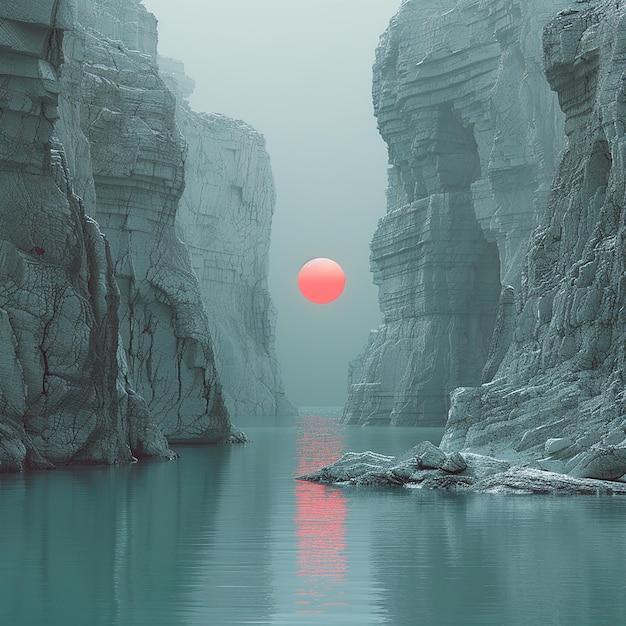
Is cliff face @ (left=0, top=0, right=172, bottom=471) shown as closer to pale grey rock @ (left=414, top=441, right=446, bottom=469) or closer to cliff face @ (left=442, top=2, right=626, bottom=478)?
pale grey rock @ (left=414, top=441, right=446, bottom=469)

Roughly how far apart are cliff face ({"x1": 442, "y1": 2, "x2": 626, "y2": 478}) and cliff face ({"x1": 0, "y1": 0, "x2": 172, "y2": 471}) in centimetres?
1066

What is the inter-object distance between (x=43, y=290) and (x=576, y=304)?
1481 cm

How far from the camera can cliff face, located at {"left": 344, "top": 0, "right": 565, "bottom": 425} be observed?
78312mm

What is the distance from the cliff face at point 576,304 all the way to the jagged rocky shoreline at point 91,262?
1081 cm

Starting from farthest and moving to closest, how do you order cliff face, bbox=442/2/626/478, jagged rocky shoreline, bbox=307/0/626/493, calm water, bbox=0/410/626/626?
cliff face, bbox=442/2/626/478, jagged rocky shoreline, bbox=307/0/626/493, calm water, bbox=0/410/626/626

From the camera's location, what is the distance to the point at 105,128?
49.1m

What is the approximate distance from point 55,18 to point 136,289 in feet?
63.9

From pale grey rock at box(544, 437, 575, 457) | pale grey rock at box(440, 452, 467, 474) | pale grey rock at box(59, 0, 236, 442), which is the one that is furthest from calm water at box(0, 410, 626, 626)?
pale grey rock at box(59, 0, 236, 442)

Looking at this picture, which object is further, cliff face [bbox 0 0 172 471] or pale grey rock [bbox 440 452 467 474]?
cliff face [bbox 0 0 172 471]

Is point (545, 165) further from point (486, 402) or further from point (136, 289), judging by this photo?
point (486, 402)

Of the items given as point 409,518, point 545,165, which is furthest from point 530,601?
point 545,165

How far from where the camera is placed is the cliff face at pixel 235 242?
427 feet

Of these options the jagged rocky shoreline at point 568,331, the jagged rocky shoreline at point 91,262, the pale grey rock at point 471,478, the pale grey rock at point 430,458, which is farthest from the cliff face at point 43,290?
the pale grey rock at point 430,458

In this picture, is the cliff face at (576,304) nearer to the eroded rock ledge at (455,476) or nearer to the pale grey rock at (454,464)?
the eroded rock ledge at (455,476)
